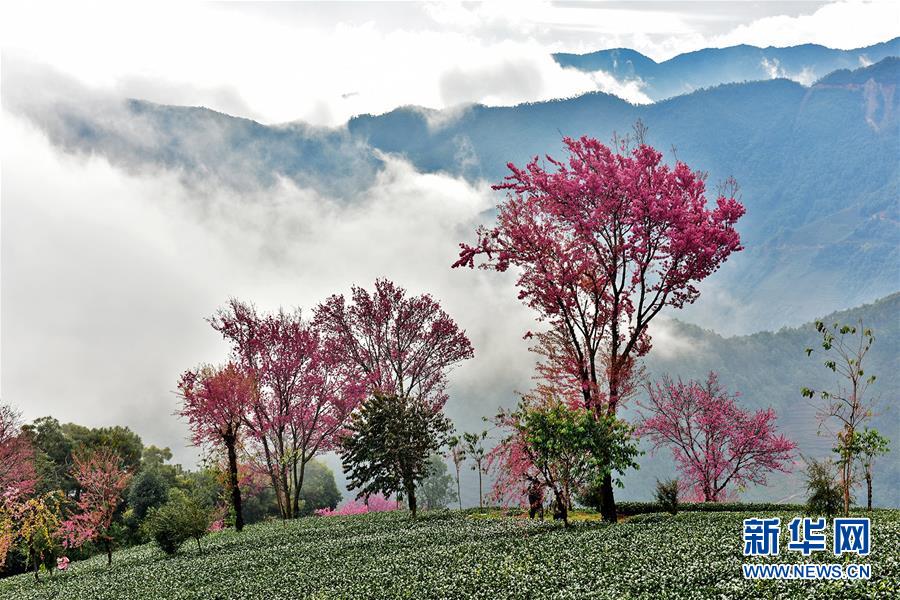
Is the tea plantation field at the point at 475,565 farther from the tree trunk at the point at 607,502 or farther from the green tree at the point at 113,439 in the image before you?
the green tree at the point at 113,439

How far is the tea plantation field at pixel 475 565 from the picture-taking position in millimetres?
13750

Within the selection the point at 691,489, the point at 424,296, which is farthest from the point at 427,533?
the point at 691,489

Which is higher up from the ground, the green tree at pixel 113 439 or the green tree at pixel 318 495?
the green tree at pixel 113 439

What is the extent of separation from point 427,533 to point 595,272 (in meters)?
12.3

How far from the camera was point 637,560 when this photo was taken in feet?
51.0

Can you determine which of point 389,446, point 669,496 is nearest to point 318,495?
point 389,446

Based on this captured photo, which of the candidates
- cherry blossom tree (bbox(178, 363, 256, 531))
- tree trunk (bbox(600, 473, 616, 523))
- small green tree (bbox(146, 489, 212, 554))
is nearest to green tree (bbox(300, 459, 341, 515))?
cherry blossom tree (bbox(178, 363, 256, 531))

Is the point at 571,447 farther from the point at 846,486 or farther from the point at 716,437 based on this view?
the point at 716,437

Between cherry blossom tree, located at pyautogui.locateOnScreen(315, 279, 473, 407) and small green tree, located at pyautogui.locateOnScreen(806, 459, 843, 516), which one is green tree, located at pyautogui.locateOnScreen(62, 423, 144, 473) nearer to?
cherry blossom tree, located at pyautogui.locateOnScreen(315, 279, 473, 407)

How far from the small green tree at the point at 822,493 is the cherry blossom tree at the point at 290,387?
3035cm

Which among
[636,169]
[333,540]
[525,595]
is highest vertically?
[636,169]

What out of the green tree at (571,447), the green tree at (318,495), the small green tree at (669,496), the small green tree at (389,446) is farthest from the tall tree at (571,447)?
the green tree at (318,495)

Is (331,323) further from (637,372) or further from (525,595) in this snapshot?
(525,595)

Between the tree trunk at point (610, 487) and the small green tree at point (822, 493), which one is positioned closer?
the small green tree at point (822, 493)
